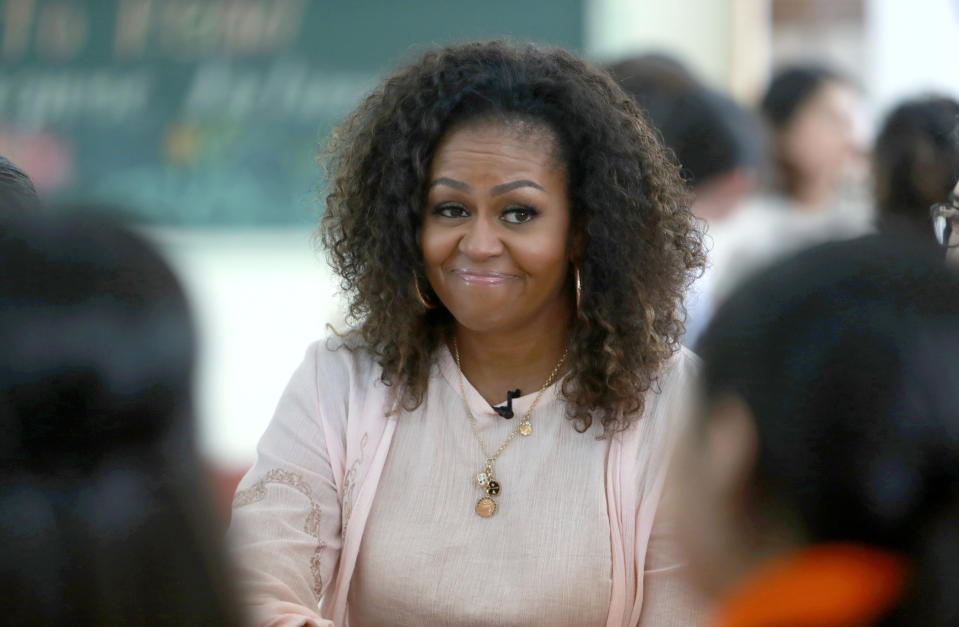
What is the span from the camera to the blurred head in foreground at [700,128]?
3.23m

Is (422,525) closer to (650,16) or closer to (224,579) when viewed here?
(224,579)

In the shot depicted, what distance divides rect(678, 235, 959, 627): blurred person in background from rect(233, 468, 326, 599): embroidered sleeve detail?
1.12 metres

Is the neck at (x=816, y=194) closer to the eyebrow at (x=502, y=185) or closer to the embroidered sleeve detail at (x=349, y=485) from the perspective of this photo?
the eyebrow at (x=502, y=185)

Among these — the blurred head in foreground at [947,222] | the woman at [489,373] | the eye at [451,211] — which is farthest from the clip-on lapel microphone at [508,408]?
the blurred head in foreground at [947,222]

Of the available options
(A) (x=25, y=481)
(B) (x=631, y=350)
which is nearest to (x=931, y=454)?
(A) (x=25, y=481)

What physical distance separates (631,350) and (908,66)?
12.2 feet

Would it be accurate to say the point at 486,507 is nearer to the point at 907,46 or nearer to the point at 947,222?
the point at 947,222

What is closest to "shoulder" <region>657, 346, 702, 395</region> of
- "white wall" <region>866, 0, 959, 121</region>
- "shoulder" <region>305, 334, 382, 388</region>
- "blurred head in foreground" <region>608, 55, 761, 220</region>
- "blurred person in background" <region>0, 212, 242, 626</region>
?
"shoulder" <region>305, 334, 382, 388</region>

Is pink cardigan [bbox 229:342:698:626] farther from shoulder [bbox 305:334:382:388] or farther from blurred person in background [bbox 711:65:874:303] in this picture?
blurred person in background [bbox 711:65:874:303]

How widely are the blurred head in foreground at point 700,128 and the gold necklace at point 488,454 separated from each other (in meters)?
1.22

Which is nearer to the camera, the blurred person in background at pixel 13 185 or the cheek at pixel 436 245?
the blurred person in background at pixel 13 185

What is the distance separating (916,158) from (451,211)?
4.27ft

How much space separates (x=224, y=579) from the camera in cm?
104

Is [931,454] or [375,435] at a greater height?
[931,454]
